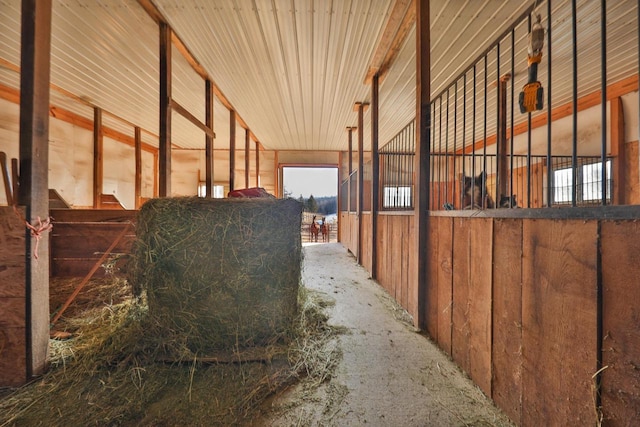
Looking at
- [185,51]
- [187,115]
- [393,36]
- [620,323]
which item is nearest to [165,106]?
[187,115]

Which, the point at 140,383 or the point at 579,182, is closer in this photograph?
the point at 140,383

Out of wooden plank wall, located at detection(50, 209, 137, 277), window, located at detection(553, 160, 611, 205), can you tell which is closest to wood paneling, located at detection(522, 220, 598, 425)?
wooden plank wall, located at detection(50, 209, 137, 277)

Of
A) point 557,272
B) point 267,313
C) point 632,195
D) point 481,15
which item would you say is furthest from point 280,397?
point 632,195

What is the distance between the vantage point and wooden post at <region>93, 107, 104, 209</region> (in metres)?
5.47

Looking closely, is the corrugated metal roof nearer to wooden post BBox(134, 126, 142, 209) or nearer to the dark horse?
wooden post BBox(134, 126, 142, 209)

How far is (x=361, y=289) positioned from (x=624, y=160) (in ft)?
15.8

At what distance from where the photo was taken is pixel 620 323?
77cm

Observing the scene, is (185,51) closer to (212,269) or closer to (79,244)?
(79,244)

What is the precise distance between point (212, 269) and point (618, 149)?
243 inches

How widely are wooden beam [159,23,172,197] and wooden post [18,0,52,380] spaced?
4.64 ft

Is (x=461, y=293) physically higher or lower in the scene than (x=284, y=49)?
lower

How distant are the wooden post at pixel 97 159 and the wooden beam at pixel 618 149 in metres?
9.81

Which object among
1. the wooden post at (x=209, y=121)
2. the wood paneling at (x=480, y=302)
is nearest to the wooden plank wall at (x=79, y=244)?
the wooden post at (x=209, y=121)

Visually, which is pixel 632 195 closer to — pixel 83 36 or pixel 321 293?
pixel 321 293
